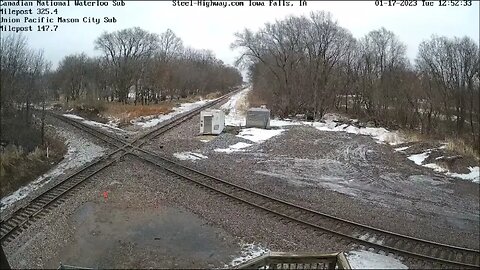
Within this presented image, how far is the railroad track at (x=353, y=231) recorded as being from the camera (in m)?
8.01

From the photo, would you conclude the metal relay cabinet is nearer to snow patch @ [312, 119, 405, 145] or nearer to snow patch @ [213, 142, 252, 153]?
snow patch @ [213, 142, 252, 153]

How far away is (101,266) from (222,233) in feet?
9.31

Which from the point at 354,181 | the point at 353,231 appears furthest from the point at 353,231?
the point at 354,181

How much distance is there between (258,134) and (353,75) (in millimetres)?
15006

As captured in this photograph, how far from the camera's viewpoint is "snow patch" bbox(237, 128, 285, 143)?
2228 cm

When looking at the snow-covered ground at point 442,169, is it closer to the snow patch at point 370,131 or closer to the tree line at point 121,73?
the snow patch at point 370,131

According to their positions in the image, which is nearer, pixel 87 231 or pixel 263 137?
pixel 87 231

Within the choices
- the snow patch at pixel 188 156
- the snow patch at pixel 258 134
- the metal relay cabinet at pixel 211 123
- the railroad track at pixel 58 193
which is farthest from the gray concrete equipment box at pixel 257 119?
the snow patch at pixel 188 156

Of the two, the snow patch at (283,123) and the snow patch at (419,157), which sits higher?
the snow patch at (283,123)

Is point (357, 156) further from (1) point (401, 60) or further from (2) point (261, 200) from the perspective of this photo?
(1) point (401, 60)

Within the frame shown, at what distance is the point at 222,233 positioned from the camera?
8914mm

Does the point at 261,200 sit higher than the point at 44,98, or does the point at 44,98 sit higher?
the point at 44,98

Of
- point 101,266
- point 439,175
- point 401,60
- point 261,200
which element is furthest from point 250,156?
point 401,60

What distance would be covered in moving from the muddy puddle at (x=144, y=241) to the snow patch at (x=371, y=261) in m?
2.33
